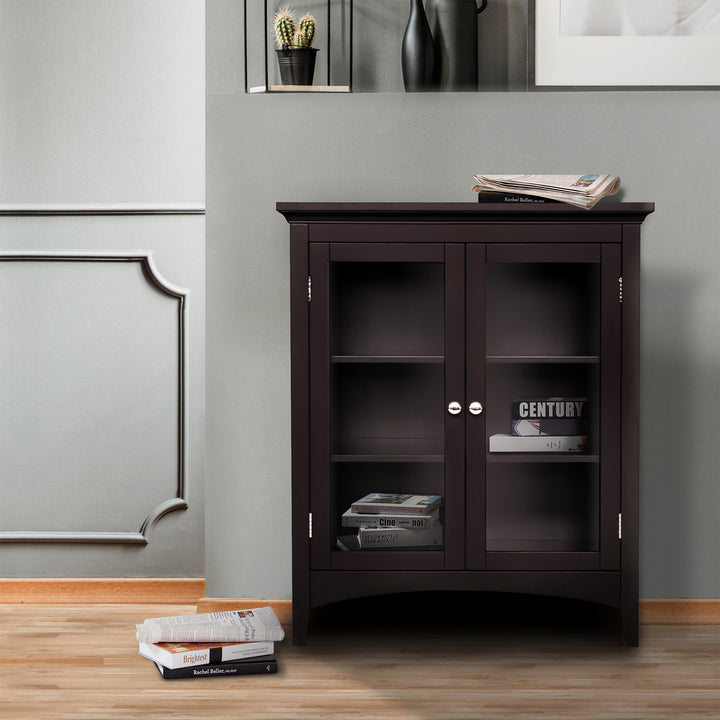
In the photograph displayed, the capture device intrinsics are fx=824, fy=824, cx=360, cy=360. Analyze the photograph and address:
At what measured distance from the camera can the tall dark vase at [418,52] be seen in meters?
2.40

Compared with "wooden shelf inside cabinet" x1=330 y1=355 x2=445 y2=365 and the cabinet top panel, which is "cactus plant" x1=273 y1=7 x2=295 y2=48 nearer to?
the cabinet top panel

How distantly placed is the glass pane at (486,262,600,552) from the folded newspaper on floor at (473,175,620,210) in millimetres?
173

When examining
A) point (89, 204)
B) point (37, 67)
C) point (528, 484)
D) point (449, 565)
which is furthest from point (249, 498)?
point (37, 67)

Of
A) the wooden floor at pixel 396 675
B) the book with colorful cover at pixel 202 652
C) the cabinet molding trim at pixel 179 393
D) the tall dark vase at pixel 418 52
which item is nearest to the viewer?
the wooden floor at pixel 396 675

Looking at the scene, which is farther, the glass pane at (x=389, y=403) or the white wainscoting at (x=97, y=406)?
the white wainscoting at (x=97, y=406)

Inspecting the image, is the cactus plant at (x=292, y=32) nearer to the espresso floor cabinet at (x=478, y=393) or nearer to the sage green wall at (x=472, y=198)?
the sage green wall at (x=472, y=198)

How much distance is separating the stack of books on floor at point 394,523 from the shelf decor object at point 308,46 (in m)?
1.23

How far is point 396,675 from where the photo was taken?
79.7 inches

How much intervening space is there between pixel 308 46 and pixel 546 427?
4.27 feet

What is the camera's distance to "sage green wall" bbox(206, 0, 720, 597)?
243 cm

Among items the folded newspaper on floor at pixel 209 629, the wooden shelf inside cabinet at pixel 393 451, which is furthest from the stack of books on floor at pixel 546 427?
the folded newspaper on floor at pixel 209 629

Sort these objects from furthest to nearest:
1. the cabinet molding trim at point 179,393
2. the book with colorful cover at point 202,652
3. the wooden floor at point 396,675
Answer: the cabinet molding trim at point 179,393
the book with colorful cover at point 202,652
the wooden floor at point 396,675

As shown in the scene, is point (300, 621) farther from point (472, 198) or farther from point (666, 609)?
point (472, 198)

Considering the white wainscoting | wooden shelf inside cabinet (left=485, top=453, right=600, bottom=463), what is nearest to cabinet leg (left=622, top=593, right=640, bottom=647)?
wooden shelf inside cabinet (left=485, top=453, right=600, bottom=463)
